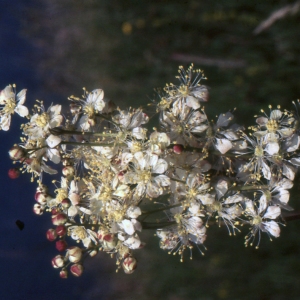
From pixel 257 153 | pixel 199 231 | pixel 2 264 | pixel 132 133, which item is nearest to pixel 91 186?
pixel 132 133

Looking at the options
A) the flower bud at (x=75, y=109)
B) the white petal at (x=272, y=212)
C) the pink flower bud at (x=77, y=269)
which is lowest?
the pink flower bud at (x=77, y=269)

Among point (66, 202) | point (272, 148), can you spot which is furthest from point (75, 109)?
point (272, 148)

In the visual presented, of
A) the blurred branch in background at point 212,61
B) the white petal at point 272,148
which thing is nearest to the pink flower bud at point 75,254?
the white petal at point 272,148

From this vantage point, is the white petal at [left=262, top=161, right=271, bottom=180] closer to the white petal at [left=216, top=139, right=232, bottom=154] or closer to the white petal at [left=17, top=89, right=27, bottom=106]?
the white petal at [left=216, top=139, right=232, bottom=154]

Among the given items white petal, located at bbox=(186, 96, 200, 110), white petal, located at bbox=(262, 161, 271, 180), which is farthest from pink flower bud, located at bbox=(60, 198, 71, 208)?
white petal, located at bbox=(262, 161, 271, 180)

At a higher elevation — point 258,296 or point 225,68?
point 225,68

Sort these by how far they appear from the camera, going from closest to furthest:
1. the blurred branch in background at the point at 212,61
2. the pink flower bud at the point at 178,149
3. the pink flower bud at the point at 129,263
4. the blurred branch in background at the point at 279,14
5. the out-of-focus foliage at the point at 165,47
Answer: the pink flower bud at the point at 178,149, the pink flower bud at the point at 129,263, the blurred branch in background at the point at 279,14, the out-of-focus foliage at the point at 165,47, the blurred branch in background at the point at 212,61

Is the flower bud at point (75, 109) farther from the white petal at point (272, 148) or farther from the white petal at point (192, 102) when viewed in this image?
the white petal at point (272, 148)

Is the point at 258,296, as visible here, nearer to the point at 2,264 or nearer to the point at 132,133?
the point at 2,264
